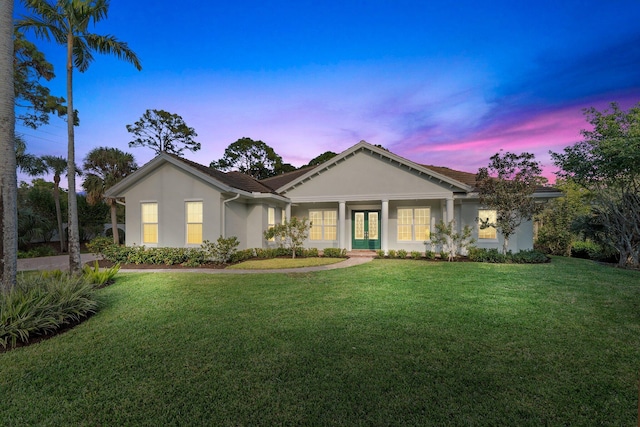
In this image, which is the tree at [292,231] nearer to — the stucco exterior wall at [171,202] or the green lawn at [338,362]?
the stucco exterior wall at [171,202]

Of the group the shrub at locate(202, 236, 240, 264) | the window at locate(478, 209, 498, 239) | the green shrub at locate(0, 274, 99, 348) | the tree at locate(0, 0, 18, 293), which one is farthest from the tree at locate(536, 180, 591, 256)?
the tree at locate(0, 0, 18, 293)

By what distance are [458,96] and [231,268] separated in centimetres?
1355

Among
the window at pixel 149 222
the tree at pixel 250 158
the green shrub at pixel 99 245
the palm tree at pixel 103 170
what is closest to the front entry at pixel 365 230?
the window at pixel 149 222

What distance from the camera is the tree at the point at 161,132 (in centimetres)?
2978

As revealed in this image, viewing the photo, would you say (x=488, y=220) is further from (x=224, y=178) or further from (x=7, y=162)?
(x=7, y=162)

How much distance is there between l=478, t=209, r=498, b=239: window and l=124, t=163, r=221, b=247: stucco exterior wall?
42.2ft

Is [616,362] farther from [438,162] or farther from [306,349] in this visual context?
[438,162]

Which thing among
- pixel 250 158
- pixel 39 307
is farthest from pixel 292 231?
pixel 250 158

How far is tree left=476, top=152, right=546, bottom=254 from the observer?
12.0m

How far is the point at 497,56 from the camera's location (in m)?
11.5

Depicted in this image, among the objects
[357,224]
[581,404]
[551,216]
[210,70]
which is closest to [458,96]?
[357,224]

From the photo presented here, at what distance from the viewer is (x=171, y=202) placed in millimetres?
12938

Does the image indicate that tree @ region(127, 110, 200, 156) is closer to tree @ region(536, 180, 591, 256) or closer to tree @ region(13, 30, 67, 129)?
tree @ region(13, 30, 67, 129)

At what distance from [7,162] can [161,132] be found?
2954 centimetres
